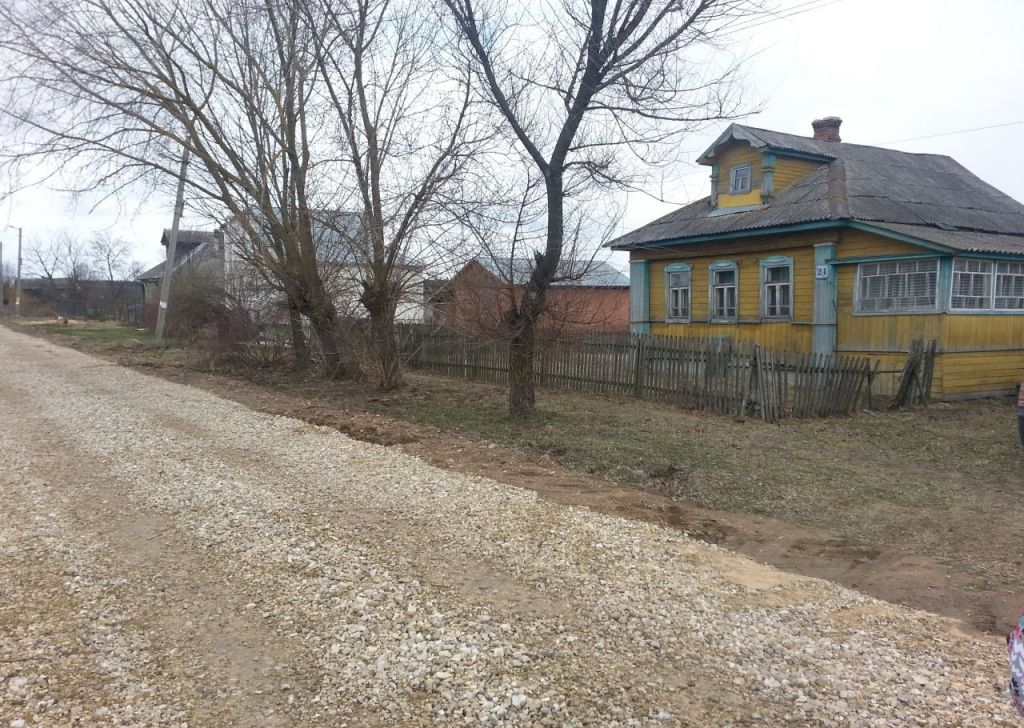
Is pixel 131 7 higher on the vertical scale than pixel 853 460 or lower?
higher

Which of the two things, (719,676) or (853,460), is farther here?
(853,460)

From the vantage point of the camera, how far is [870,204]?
16.5 metres

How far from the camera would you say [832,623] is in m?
4.46

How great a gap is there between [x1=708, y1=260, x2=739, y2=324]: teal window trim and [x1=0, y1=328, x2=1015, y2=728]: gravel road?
12.9m

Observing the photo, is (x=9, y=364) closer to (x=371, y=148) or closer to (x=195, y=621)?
(x=371, y=148)

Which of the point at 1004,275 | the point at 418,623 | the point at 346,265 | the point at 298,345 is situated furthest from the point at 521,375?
the point at 1004,275

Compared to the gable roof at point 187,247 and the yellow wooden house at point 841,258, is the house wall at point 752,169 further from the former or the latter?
the gable roof at point 187,247

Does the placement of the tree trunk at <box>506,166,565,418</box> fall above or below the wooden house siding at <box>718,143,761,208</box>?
below

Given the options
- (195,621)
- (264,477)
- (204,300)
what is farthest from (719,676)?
(204,300)

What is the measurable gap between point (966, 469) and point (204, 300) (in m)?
17.5

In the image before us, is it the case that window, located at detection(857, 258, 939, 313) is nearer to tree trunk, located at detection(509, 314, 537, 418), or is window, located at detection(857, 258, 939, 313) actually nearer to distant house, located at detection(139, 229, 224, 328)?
tree trunk, located at detection(509, 314, 537, 418)

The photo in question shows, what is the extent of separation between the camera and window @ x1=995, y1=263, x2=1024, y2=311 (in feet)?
50.3

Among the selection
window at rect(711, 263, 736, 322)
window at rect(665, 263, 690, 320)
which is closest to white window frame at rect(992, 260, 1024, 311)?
window at rect(711, 263, 736, 322)

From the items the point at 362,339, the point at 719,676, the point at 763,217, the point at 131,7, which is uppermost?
the point at 131,7
